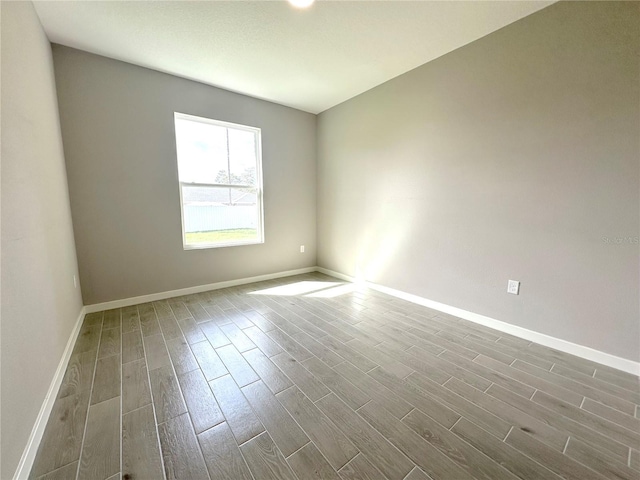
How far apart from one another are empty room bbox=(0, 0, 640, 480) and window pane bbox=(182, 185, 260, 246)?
0.10 ft

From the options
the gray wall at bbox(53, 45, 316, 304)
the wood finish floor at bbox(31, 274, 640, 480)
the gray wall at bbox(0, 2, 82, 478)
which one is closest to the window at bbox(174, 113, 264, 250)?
the gray wall at bbox(53, 45, 316, 304)

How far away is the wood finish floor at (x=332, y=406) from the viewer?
1.09m

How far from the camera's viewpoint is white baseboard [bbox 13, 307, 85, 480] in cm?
101

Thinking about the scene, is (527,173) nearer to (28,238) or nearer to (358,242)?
(358,242)

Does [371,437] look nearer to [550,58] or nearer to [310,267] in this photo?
[550,58]

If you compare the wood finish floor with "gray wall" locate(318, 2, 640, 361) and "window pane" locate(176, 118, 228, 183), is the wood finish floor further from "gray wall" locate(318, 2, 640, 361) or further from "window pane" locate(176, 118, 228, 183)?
"window pane" locate(176, 118, 228, 183)

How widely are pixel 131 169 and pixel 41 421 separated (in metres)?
2.32

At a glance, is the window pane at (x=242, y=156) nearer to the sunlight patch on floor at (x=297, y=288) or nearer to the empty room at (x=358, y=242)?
the empty room at (x=358, y=242)

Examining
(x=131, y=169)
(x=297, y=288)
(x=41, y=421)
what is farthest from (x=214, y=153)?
(x=41, y=421)

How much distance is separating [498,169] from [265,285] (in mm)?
3065

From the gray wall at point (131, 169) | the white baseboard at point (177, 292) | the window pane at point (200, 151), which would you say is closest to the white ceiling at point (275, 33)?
the gray wall at point (131, 169)

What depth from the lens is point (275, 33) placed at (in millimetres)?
2117

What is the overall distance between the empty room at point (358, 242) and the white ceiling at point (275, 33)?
0.02 m

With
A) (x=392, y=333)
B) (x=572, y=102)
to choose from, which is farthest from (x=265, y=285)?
(x=572, y=102)
